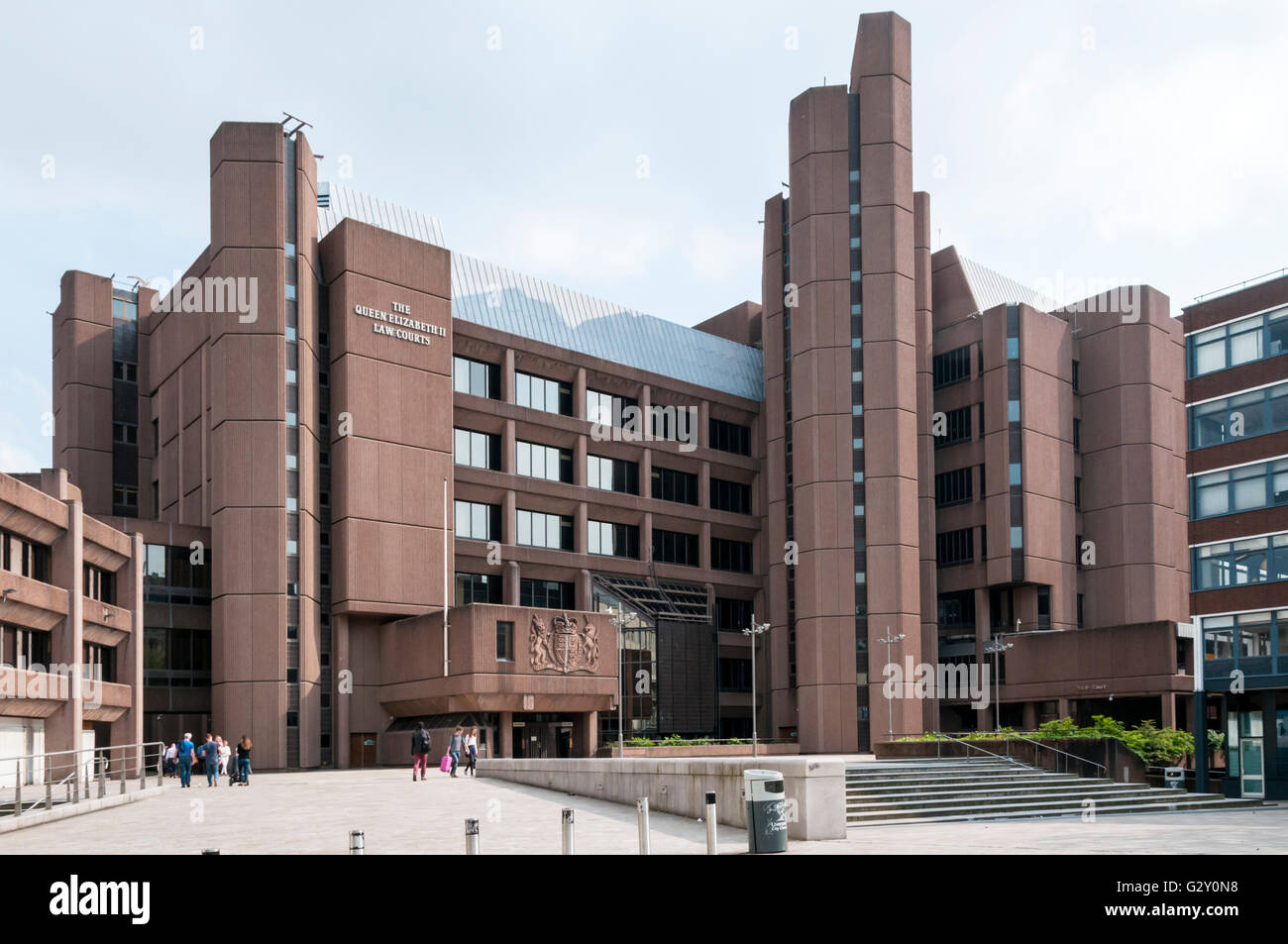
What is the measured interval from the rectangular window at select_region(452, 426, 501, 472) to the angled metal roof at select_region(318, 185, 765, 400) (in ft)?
18.9

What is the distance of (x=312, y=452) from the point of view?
60031mm

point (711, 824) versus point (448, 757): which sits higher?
point (711, 824)

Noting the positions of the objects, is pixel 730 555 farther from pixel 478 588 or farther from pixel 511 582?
pixel 478 588

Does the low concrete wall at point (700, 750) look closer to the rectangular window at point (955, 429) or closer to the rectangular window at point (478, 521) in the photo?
the rectangular window at point (478, 521)

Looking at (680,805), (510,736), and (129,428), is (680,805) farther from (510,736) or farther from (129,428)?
(129,428)

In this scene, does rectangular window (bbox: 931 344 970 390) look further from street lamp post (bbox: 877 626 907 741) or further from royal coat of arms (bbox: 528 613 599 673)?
royal coat of arms (bbox: 528 613 599 673)

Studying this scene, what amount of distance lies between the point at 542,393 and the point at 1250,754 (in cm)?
4263

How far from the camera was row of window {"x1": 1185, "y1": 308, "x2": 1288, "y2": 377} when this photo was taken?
40312mm

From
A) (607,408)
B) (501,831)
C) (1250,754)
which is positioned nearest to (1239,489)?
(1250,754)

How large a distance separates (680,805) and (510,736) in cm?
3427

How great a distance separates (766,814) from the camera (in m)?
19.2

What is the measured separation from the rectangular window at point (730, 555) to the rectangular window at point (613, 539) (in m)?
5.89

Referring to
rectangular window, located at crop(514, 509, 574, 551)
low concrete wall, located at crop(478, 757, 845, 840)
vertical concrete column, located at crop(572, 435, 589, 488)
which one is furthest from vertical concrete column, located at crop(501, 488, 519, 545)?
low concrete wall, located at crop(478, 757, 845, 840)
